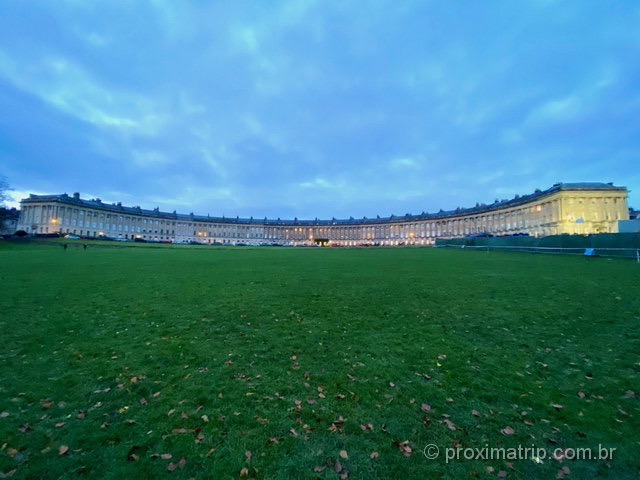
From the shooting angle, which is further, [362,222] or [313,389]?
[362,222]

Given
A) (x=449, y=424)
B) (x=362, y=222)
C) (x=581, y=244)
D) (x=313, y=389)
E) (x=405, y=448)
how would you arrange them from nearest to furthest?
(x=405, y=448) < (x=449, y=424) < (x=313, y=389) < (x=581, y=244) < (x=362, y=222)

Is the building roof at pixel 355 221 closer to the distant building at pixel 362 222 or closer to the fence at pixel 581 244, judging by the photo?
the distant building at pixel 362 222

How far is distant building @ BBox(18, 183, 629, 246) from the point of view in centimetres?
8312

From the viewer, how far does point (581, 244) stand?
31.9 m

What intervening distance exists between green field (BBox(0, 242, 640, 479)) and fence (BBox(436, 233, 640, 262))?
23150 mm

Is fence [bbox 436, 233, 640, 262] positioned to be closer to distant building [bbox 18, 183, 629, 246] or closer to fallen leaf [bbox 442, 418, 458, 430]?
fallen leaf [bbox 442, 418, 458, 430]

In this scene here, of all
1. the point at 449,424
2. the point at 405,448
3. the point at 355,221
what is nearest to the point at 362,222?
the point at 355,221

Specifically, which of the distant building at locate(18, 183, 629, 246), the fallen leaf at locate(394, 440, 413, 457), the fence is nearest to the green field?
the fallen leaf at locate(394, 440, 413, 457)

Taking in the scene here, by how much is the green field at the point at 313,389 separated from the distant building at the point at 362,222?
96.6 metres

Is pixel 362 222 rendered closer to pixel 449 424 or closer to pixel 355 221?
pixel 355 221

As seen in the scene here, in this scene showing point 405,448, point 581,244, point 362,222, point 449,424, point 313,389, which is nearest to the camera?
point 405,448

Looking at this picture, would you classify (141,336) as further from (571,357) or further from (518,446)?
(571,357)

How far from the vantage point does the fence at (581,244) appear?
26172 mm

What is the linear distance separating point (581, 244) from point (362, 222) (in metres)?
137
